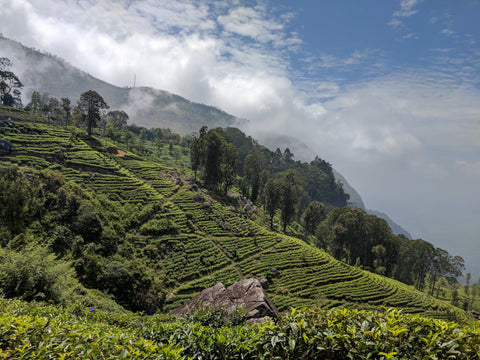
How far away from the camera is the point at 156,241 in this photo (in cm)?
4144

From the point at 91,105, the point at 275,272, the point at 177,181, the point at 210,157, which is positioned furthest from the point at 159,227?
the point at 91,105

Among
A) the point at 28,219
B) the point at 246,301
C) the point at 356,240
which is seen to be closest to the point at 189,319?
the point at 246,301

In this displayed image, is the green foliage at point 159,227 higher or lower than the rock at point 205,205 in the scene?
Result: lower

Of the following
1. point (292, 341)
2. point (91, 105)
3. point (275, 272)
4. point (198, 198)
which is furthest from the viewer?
point (91, 105)

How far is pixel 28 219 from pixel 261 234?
44.3 metres

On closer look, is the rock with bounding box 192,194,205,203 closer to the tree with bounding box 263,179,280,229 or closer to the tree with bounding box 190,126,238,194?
the tree with bounding box 190,126,238,194

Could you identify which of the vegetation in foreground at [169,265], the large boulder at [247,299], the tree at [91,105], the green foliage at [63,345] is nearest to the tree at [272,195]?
the vegetation in foreground at [169,265]

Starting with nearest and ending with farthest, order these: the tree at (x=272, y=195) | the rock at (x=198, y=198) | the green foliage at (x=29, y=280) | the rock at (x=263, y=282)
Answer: the green foliage at (x=29, y=280)
the rock at (x=263, y=282)
the rock at (x=198, y=198)
the tree at (x=272, y=195)

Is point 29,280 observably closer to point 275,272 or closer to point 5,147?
point 275,272

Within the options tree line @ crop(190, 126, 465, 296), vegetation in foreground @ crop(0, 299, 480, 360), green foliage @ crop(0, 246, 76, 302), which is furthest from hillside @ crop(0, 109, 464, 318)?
vegetation in foreground @ crop(0, 299, 480, 360)

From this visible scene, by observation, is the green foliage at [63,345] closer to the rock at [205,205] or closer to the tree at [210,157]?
the rock at [205,205]

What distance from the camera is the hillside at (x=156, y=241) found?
28.6 m

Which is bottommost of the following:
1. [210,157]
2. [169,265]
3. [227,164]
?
[169,265]

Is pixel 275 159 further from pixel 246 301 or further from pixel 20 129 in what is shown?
pixel 246 301
